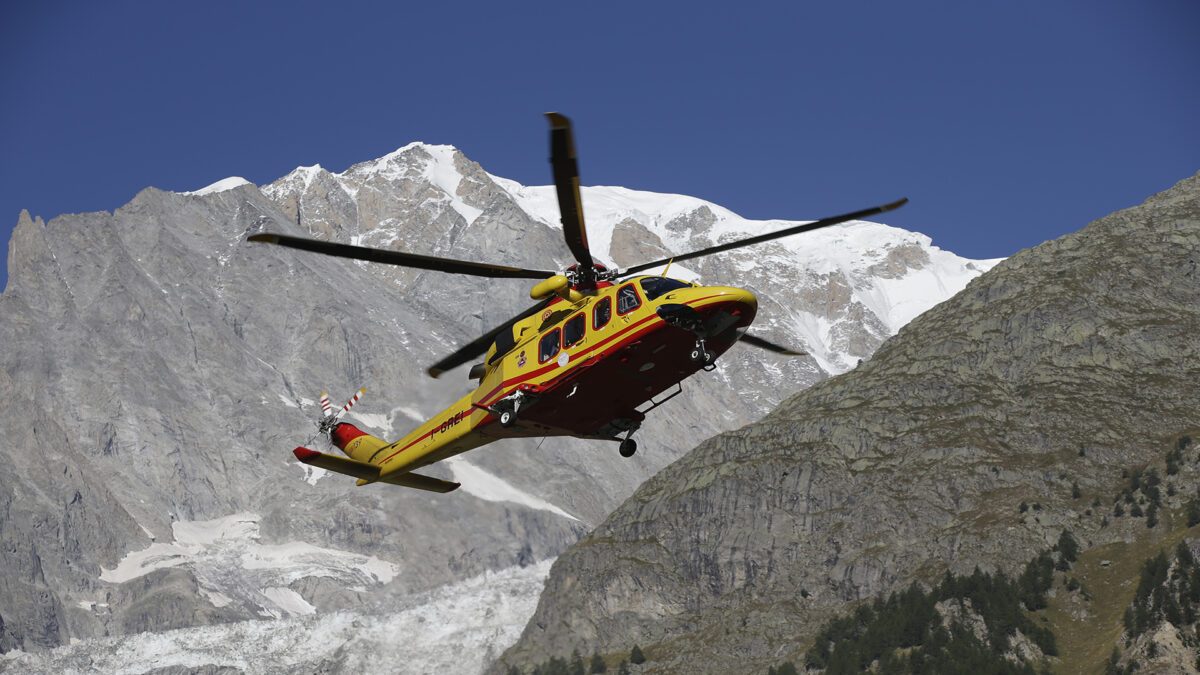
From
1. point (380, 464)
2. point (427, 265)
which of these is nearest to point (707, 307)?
point (427, 265)

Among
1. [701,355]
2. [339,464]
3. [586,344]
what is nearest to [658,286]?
[701,355]

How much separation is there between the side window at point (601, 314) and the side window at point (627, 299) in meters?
0.45

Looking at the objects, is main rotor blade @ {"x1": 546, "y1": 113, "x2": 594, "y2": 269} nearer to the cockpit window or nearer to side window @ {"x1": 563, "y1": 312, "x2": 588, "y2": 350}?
the cockpit window

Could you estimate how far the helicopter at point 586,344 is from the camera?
51469 millimetres

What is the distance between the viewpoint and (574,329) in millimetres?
54500

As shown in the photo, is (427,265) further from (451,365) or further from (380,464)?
(380,464)

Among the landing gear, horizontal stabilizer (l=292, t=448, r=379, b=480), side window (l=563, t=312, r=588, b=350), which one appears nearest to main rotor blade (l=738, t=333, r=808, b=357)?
the landing gear

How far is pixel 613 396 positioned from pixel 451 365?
25.2ft

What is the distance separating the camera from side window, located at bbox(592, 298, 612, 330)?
176 feet

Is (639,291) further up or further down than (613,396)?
further up

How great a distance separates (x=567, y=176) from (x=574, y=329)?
10847mm

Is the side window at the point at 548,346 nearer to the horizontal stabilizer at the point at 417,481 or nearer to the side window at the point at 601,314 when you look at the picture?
the side window at the point at 601,314

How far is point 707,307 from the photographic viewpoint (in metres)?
51.4

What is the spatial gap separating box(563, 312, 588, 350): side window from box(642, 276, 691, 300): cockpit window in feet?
9.44
